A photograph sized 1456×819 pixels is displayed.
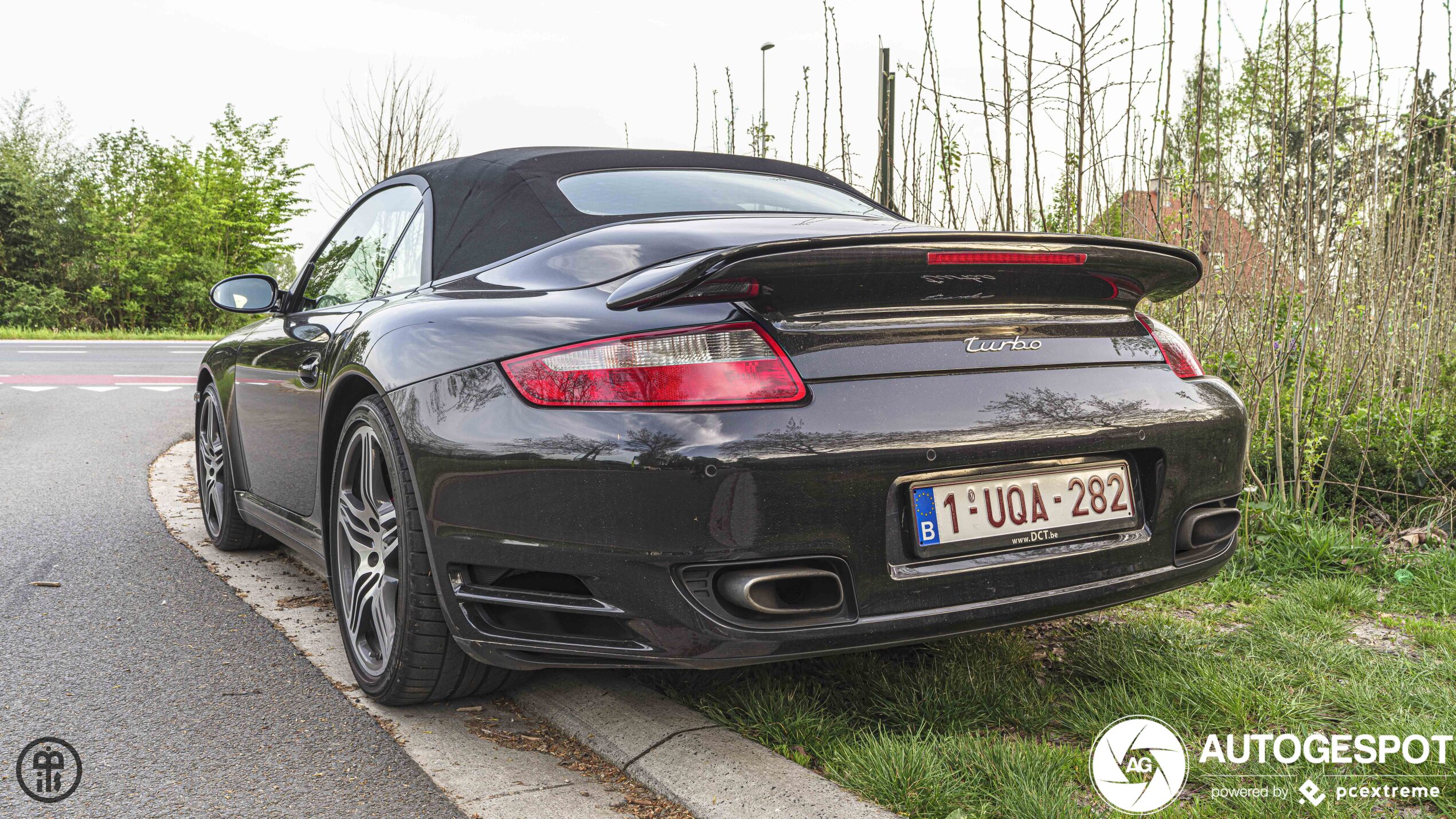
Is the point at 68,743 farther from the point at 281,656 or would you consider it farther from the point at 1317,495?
the point at 1317,495

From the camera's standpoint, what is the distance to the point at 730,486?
6.10ft

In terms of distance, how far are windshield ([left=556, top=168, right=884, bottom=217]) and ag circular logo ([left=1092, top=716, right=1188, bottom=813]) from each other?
156cm

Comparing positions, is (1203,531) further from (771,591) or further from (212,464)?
(212,464)

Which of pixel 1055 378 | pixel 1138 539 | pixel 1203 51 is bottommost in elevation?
pixel 1138 539

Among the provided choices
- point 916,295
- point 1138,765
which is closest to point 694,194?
point 916,295

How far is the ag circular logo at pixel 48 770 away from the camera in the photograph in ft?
7.19

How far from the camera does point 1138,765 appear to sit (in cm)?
213

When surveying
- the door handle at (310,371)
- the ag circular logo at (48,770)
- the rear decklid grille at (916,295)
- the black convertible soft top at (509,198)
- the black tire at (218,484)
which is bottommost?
the ag circular logo at (48,770)

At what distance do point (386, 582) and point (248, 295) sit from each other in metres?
1.80

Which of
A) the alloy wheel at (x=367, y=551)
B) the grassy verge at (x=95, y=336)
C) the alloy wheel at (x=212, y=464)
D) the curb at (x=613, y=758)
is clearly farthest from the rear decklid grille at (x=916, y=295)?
the grassy verge at (x=95, y=336)

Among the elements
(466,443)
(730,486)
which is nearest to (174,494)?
(466,443)

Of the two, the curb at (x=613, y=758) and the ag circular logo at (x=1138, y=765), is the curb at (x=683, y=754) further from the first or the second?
the ag circular logo at (x=1138, y=765)

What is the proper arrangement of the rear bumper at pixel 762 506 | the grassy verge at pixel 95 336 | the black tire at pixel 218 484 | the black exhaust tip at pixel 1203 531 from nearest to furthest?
the rear bumper at pixel 762 506 → the black exhaust tip at pixel 1203 531 → the black tire at pixel 218 484 → the grassy verge at pixel 95 336

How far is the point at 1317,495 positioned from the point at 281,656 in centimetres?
367
